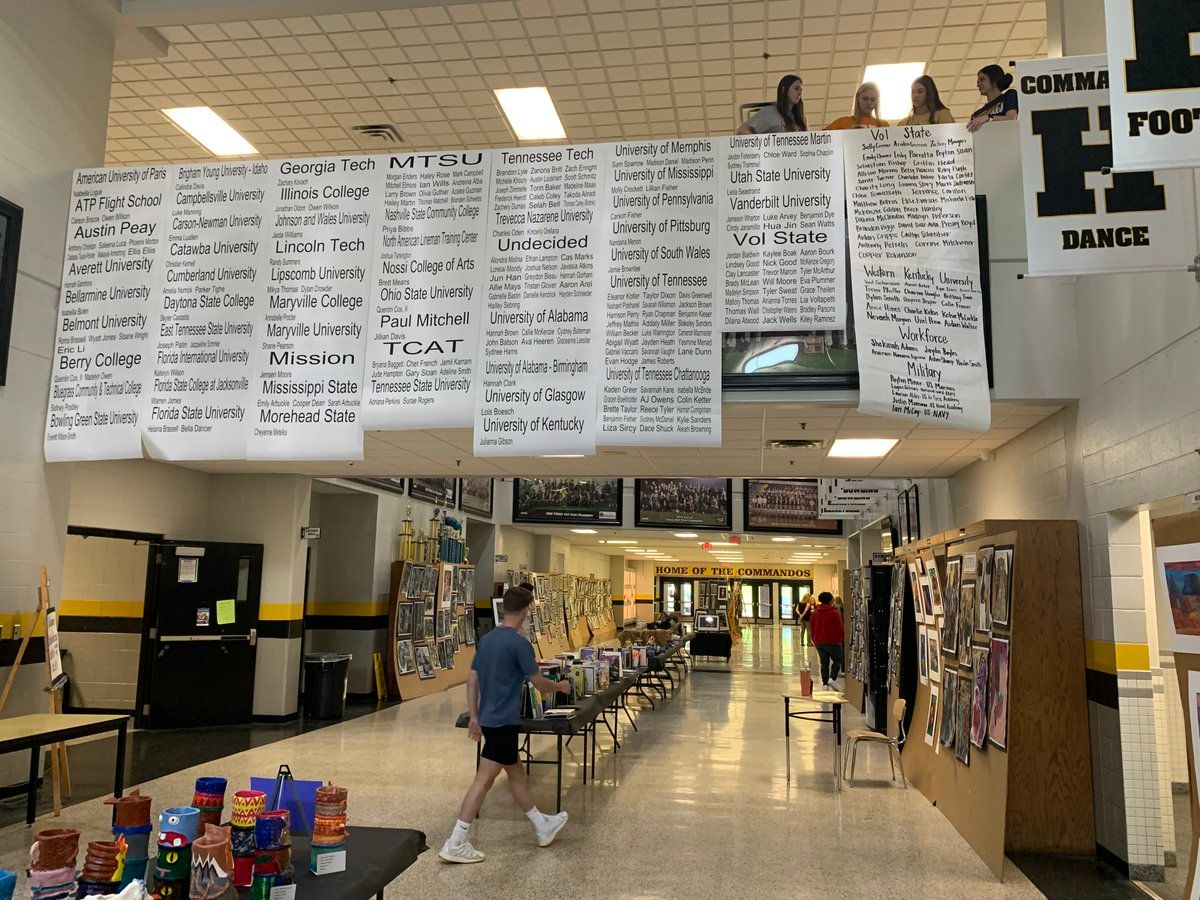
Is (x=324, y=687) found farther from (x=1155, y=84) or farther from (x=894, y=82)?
(x=1155, y=84)

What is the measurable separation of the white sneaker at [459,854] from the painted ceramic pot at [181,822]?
3.07 metres

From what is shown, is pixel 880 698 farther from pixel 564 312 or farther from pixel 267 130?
pixel 267 130

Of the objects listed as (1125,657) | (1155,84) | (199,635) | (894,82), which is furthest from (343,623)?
(1155,84)

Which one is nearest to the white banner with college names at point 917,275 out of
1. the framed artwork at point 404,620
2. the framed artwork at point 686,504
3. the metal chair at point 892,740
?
the metal chair at point 892,740

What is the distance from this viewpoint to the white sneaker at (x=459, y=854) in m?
5.01

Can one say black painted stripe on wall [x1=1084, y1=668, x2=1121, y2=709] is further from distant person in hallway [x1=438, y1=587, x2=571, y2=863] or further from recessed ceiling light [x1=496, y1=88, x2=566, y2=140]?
recessed ceiling light [x1=496, y1=88, x2=566, y2=140]

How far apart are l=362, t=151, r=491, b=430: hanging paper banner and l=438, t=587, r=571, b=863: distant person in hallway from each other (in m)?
1.33

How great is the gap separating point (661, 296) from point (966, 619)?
10.8ft

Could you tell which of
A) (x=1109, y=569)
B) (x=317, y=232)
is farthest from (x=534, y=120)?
(x=1109, y=569)

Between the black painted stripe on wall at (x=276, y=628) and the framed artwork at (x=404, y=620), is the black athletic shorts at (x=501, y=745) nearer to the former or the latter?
the black painted stripe on wall at (x=276, y=628)

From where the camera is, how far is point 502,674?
207 inches

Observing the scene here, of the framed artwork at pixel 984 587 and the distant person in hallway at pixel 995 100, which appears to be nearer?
the distant person in hallway at pixel 995 100

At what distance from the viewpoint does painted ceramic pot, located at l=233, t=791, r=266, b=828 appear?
245cm

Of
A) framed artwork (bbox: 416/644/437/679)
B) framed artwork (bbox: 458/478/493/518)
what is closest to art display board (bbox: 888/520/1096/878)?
framed artwork (bbox: 416/644/437/679)
